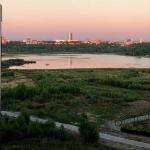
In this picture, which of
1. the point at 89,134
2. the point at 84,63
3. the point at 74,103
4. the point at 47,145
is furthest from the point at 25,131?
the point at 84,63

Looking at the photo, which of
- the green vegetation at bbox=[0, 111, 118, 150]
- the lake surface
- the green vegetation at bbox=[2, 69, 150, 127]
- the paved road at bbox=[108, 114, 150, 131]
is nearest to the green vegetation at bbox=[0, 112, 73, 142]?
the green vegetation at bbox=[0, 111, 118, 150]

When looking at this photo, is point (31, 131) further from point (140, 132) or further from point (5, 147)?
point (140, 132)

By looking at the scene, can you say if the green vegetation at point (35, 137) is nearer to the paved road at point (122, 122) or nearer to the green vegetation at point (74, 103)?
the paved road at point (122, 122)

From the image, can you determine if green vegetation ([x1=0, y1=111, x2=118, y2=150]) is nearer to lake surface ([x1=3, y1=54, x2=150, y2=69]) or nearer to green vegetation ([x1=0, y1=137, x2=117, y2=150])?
green vegetation ([x1=0, y1=137, x2=117, y2=150])

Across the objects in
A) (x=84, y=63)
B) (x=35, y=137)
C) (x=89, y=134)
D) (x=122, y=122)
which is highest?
(x=89, y=134)

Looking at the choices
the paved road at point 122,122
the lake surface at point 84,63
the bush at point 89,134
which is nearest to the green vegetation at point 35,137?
the bush at point 89,134

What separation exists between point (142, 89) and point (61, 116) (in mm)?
15546

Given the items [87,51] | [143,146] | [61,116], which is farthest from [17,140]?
[87,51]

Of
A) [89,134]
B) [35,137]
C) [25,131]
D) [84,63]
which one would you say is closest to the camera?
[89,134]

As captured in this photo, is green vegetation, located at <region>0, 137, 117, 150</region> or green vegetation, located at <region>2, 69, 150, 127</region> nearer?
green vegetation, located at <region>0, 137, 117, 150</region>

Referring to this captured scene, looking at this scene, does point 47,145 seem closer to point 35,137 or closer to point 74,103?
point 35,137

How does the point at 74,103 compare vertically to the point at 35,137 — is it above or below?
below

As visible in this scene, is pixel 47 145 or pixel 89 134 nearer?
pixel 47 145

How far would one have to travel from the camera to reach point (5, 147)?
1566 centimetres
